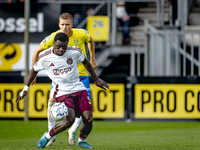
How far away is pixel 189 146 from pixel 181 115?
15.2ft

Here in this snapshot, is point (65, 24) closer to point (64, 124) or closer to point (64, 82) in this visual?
point (64, 82)

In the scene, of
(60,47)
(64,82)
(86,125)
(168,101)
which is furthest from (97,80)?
(168,101)

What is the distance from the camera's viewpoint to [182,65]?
42.9 ft

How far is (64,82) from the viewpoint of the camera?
20.5 feet

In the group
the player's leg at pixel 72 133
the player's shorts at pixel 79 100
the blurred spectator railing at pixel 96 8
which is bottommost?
the player's leg at pixel 72 133

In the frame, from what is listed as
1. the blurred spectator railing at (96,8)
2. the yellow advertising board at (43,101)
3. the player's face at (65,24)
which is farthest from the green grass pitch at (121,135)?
the blurred spectator railing at (96,8)

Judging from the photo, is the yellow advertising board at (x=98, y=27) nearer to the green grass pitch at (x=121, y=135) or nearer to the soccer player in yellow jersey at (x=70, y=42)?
the green grass pitch at (x=121, y=135)

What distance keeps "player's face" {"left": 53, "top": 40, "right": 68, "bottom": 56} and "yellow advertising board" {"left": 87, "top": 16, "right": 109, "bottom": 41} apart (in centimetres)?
861

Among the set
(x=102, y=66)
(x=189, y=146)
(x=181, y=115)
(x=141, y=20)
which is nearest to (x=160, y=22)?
(x=141, y=20)

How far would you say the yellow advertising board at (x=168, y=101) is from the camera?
11.3 metres

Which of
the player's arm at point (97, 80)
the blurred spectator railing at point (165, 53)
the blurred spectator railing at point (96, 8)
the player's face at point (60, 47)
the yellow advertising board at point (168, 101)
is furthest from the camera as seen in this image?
the blurred spectator railing at point (96, 8)

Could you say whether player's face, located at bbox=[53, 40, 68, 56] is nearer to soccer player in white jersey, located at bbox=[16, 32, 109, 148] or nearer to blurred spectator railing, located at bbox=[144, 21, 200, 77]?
soccer player in white jersey, located at bbox=[16, 32, 109, 148]

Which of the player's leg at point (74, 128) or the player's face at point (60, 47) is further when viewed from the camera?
the player's leg at point (74, 128)

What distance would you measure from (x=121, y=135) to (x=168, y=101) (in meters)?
3.18
